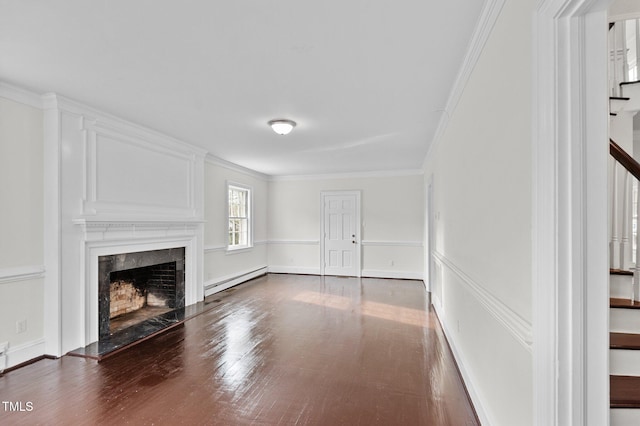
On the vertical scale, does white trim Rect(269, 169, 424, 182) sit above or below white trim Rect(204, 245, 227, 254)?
above

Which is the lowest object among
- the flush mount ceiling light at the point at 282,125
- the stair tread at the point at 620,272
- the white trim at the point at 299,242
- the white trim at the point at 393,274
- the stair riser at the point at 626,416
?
the white trim at the point at 393,274

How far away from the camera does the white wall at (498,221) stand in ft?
4.53

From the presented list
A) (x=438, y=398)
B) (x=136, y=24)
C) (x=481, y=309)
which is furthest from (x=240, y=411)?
(x=136, y=24)

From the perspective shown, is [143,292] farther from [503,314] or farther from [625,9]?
[625,9]

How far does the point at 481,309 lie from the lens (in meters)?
2.13

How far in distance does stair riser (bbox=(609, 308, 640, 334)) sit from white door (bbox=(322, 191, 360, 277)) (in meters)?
5.58

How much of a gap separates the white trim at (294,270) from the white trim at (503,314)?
209 inches

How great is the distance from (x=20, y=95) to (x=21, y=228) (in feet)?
3.89

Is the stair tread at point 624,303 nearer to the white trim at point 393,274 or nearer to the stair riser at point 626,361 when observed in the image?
the stair riser at point 626,361

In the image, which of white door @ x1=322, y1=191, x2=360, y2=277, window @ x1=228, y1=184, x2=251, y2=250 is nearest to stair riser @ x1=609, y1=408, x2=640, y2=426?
window @ x1=228, y1=184, x2=251, y2=250

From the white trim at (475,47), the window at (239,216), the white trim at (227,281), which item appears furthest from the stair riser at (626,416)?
the window at (239,216)

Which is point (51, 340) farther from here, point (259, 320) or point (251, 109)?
point (251, 109)

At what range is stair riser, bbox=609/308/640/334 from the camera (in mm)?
1715

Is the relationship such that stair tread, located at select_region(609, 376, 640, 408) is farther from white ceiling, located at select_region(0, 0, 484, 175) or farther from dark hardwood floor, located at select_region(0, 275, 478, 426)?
white ceiling, located at select_region(0, 0, 484, 175)
